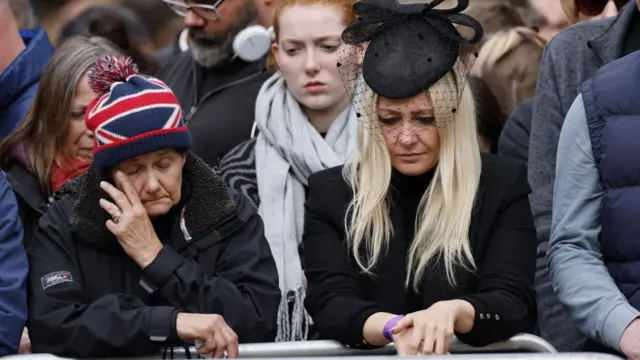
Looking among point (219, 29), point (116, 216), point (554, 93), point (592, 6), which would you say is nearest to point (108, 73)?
point (116, 216)

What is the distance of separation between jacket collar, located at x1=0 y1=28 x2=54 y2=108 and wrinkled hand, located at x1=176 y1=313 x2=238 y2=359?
1784 millimetres

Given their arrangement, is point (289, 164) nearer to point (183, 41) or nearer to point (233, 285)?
point (233, 285)

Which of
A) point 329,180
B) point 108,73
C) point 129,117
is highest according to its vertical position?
point 108,73

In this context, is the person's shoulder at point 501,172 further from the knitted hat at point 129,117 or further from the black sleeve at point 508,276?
the knitted hat at point 129,117

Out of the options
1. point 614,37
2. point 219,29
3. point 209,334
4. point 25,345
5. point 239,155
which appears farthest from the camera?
point 219,29

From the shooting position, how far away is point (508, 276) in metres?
4.64

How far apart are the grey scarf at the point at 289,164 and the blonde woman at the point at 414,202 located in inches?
23.1

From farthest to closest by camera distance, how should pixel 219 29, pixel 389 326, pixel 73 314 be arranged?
pixel 219 29
pixel 73 314
pixel 389 326

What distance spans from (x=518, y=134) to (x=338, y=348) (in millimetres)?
1811

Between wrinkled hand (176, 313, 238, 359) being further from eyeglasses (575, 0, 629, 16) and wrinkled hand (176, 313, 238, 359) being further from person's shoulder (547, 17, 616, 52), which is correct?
eyeglasses (575, 0, 629, 16)

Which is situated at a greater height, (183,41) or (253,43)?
(253,43)

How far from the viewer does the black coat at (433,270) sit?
4.58 m

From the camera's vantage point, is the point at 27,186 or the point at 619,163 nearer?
the point at 619,163

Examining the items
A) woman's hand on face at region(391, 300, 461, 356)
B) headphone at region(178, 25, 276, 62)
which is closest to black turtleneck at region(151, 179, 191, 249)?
woman's hand on face at region(391, 300, 461, 356)
